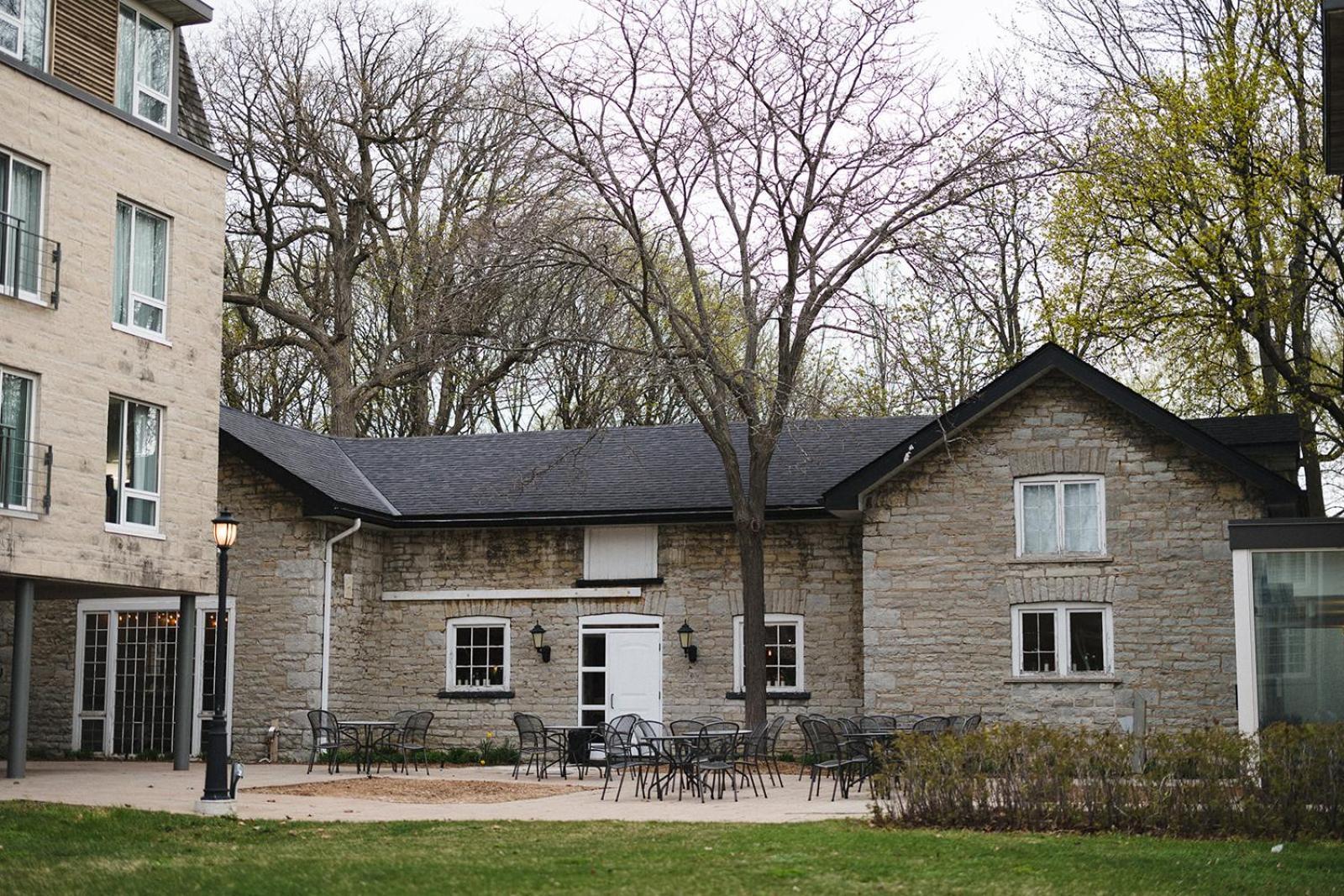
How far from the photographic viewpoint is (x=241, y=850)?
11.2 metres

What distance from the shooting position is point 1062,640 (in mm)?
19844

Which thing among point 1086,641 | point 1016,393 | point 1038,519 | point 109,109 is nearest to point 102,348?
point 109,109

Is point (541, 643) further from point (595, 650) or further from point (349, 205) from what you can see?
point (349, 205)

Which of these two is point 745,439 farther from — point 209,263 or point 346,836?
point 346,836

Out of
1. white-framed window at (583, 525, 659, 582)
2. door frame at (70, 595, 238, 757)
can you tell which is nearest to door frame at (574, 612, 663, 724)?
white-framed window at (583, 525, 659, 582)

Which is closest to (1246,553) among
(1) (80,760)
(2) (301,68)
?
(1) (80,760)

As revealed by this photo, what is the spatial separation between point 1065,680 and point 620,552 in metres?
6.39

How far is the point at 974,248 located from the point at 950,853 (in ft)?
34.0

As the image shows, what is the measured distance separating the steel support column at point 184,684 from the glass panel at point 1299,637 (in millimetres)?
12071

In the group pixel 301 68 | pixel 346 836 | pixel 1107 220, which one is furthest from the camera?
pixel 301 68

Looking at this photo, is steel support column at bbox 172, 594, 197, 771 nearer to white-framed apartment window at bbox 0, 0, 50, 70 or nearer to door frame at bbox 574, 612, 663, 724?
door frame at bbox 574, 612, 663, 724

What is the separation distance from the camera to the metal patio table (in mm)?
18719

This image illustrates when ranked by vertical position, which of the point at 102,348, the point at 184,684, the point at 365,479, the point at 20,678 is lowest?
the point at 184,684

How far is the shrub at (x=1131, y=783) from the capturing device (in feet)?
38.2
